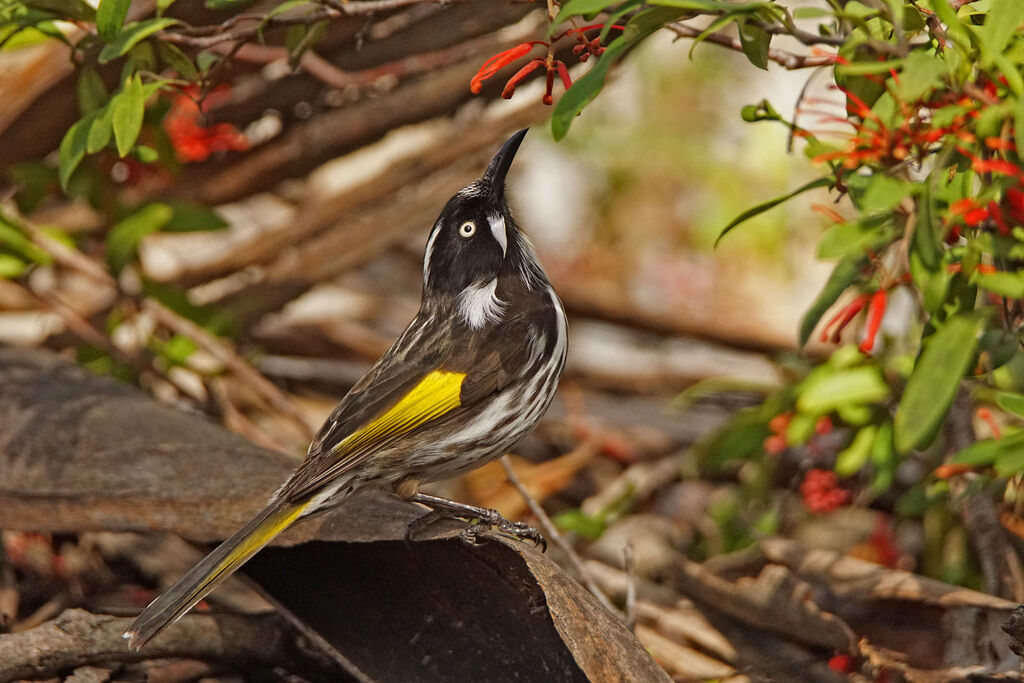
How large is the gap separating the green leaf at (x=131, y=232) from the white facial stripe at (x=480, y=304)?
162 centimetres

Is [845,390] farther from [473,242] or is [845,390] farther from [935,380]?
[935,380]

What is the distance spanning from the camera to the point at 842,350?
392 cm

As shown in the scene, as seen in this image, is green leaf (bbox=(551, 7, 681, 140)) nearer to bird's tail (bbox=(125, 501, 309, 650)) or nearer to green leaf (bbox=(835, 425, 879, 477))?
bird's tail (bbox=(125, 501, 309, 650))

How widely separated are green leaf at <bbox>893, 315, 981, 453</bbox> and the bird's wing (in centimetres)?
135

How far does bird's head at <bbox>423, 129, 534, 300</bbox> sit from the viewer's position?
335 cm

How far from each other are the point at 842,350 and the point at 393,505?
1.76 metres

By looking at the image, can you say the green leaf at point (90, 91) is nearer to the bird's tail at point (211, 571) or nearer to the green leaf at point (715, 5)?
the bird's tail at point (211, 571)

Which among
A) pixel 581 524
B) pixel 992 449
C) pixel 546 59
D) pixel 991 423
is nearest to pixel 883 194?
pixel 992 449

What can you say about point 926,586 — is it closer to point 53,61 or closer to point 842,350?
point 842,350

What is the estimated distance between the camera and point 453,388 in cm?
304

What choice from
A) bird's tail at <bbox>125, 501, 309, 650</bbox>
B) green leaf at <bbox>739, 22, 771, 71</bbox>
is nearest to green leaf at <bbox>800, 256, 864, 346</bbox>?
green leaf at <bbox>739, 22, 771, 71</bbox>

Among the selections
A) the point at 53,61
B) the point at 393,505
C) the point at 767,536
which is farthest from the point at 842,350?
the point at 53,61

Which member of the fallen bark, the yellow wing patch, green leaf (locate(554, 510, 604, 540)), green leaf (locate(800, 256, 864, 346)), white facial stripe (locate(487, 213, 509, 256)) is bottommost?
green leaf (locate(554, 510, 604, 540))

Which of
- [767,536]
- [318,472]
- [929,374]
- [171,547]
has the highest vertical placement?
[929,374]
